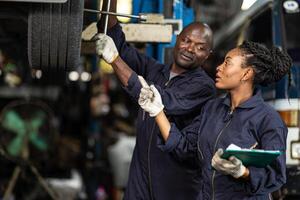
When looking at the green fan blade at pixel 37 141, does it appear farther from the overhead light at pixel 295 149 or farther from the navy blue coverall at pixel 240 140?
the navy blue coverall at pixel 240 140

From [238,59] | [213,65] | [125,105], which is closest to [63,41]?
[238,59]

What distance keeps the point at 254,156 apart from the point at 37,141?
6505mm

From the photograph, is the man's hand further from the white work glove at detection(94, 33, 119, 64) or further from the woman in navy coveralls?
the white work glove at detection(94, 33, 119, 64)

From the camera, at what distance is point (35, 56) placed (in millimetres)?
4656

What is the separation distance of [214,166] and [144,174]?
1070 millimetres

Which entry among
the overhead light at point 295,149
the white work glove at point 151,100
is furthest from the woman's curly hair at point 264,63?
the overhead light at point 295,149

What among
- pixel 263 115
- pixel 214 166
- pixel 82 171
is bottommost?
pixel 82 171

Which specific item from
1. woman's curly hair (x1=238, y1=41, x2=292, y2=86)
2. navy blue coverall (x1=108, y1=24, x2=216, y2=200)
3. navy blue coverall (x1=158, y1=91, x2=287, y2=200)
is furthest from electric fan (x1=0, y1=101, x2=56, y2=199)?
woman's curly hair (x1=238, y1=41, x2=292, y2=86)

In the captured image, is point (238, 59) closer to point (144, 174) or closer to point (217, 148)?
point (217, 148)

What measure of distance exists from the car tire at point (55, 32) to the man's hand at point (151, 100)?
0.52m

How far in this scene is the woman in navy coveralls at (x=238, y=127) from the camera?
161 inches

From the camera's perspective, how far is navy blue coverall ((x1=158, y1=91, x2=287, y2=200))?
4102 mm

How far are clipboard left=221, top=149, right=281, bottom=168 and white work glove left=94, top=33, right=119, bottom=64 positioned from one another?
3.64 feet

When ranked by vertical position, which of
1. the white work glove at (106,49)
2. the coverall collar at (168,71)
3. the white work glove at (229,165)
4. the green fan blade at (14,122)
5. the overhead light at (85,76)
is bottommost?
the green fan blade at (14,122)
